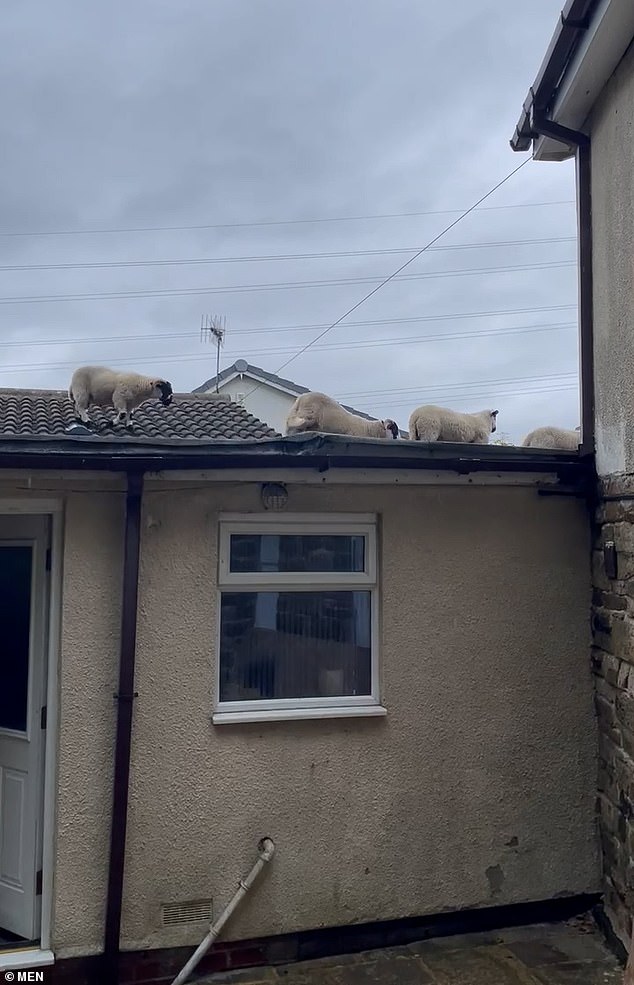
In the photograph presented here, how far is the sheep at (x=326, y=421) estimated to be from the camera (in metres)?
6.55

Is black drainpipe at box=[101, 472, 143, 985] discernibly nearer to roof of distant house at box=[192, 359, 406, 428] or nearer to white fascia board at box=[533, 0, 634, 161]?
white fascia board at box=[533, 0, 634, 161]

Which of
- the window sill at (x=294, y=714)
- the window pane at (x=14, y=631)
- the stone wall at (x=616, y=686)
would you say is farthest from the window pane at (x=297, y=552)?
the stone wall at (x=616, y=686)

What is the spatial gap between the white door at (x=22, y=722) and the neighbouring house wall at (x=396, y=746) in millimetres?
518

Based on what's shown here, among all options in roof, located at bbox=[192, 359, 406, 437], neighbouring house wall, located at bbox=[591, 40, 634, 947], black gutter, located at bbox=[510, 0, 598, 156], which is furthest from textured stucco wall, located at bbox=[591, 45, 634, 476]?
roof, located at bbox=[192, 359, 406, 437]

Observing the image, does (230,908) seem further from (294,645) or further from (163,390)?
(163,390)

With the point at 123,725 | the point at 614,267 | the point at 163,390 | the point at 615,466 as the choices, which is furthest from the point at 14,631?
the point at 614,267

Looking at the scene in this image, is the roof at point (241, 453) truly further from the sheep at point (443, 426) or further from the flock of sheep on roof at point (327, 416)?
the sheep at point (443, 426)

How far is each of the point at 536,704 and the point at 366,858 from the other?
1.70 meters

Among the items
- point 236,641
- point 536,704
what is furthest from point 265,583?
point 536,704

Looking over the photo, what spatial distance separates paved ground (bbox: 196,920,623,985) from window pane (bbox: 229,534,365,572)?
2.68 m

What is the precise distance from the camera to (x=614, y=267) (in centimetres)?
552

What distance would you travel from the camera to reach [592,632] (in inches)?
236

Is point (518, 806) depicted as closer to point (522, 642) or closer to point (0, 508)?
point (522, 642)

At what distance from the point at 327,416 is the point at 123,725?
3000mm
